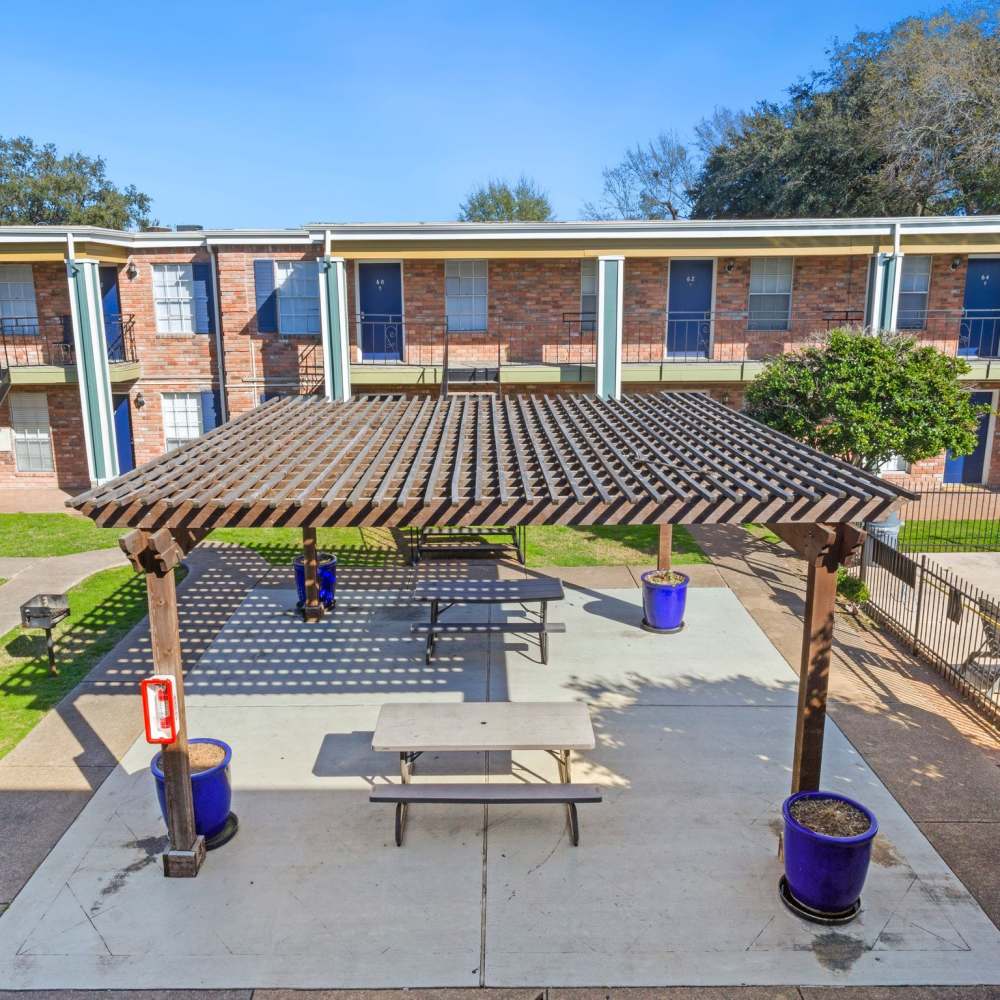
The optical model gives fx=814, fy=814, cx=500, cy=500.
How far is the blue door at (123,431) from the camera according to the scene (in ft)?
65.6

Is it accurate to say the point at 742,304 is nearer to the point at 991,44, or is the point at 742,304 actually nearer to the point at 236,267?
the point at 236,267

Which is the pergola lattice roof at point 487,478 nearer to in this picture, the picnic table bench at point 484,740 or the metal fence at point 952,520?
the picnic table bench at point 484,740

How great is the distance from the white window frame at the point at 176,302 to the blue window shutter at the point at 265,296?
1671mm

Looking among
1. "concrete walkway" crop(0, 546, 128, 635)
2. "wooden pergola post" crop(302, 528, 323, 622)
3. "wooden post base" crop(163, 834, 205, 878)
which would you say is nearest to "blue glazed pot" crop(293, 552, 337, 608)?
"wooden pergola post" crop(302, 528, 323, 622)

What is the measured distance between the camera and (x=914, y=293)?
1877cm

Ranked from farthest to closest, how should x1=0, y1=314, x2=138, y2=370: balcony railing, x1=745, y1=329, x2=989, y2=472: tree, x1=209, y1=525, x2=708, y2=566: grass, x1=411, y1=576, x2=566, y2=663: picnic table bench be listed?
x1=0, y1=314, x2=138, y2=370: balcony railing → x1=209, y1=525, x2=708, y2=566: grass → x1=745, y1=329, x2=989, y2=472: tree → x1=411, y1=576, x2=566, y2=663: picnic table bench

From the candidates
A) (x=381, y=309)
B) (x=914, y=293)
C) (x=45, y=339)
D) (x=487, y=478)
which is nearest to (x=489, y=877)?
(x=487, y=478)

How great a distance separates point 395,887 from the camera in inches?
229

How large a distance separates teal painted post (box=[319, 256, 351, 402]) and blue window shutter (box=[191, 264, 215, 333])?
3338 millimetres

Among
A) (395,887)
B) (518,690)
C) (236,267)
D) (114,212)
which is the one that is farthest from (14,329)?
(114,212)

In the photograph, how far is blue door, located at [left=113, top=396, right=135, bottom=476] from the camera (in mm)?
19984

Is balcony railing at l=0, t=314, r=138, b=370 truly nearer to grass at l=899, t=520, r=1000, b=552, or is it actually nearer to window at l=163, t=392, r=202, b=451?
window at l=163, t=392, r=202, b=451

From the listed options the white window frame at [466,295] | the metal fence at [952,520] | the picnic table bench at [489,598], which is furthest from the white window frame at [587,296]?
the picnic table bench at [489,598]

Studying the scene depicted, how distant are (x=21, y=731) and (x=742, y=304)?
651 inches
